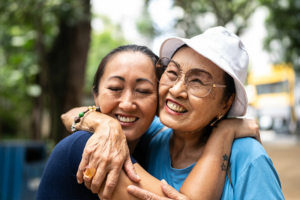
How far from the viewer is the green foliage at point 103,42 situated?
24609 millimetres

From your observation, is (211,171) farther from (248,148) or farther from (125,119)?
(125,119)

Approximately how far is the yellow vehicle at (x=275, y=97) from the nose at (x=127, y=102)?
22906 millimetres

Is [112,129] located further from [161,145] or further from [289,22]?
[289,22]

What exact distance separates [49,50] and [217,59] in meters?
6.17

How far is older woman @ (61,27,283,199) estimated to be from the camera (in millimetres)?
1744

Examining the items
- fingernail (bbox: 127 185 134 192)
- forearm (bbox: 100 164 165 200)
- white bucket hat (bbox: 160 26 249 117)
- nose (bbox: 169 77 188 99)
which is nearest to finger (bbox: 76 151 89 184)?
forearm (bbox: 100 164 165 200)

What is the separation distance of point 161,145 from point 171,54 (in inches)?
30.5

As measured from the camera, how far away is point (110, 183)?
1662mm

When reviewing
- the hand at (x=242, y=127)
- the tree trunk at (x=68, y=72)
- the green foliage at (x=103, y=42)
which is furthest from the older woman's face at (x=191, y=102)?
the green foliage at (x=103, y=42)

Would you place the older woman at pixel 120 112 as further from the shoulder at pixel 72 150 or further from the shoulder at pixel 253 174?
the shoulder at pixel 253 174

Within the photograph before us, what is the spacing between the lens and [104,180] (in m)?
1.71

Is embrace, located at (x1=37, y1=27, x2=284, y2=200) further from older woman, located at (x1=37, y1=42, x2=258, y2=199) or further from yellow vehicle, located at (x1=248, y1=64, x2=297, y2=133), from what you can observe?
yellow vehicle, located at (x1=248, y1=64, x2=297, y2=133)

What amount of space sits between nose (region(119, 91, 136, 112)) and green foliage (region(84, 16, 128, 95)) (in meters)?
20.9

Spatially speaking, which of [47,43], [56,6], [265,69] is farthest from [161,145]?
[265,69]
